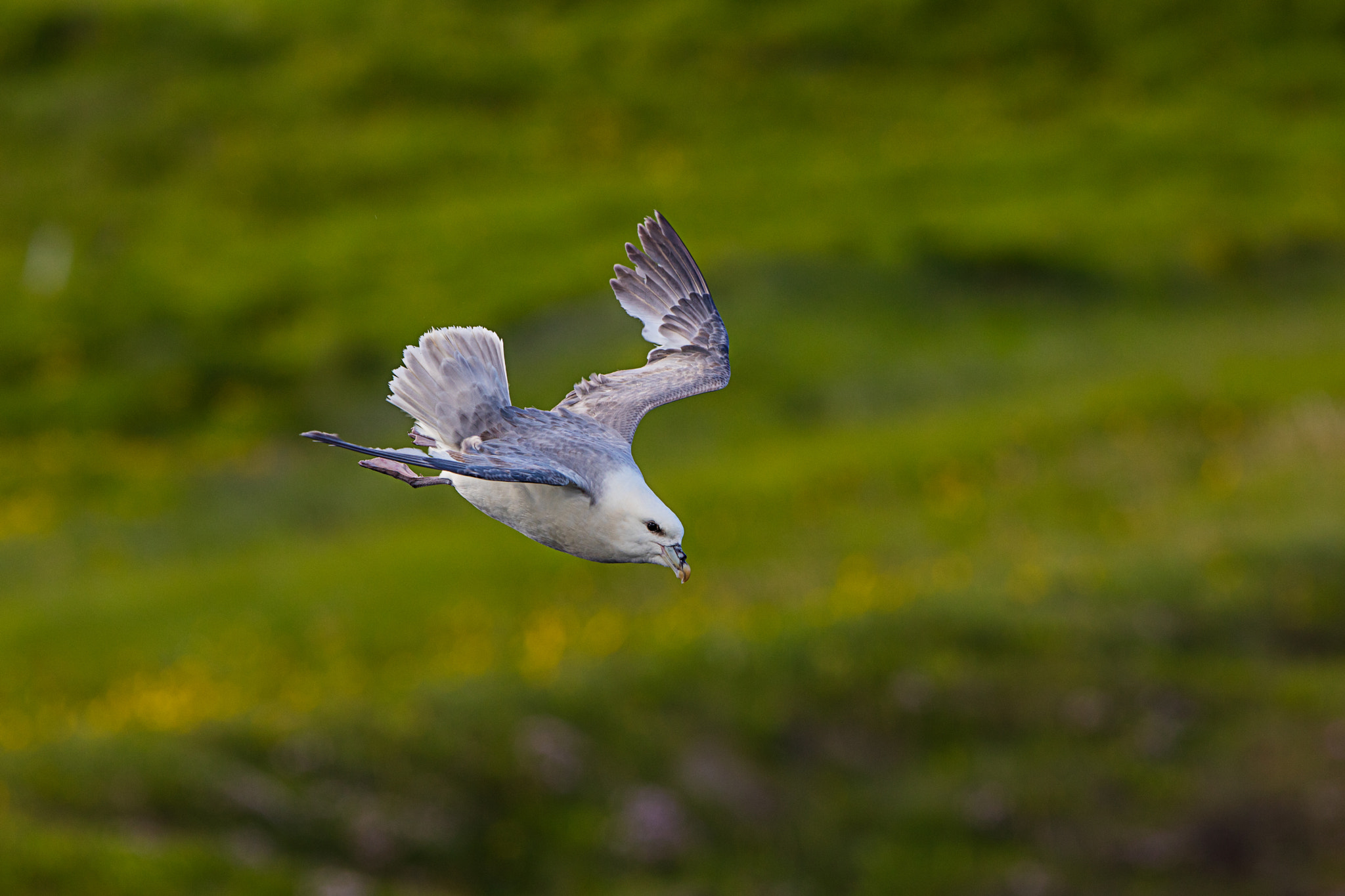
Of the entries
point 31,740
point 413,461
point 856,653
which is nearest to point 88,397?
point 31,740

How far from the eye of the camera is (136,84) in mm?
49312

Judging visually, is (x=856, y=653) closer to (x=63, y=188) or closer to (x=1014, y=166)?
(x=1014, y=166)

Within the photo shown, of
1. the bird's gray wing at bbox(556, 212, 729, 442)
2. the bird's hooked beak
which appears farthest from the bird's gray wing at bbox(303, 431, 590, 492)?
the bird's gray wing at bbox(556, 212, 729, 442)

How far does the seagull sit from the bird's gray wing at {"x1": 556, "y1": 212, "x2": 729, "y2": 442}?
0.06ft

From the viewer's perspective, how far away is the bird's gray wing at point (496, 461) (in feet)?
12.6

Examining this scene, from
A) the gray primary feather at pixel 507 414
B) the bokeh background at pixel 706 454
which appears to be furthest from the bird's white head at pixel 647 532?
the bokeh background at pixel 706 454

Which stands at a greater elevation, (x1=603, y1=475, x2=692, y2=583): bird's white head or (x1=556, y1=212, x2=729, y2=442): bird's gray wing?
(x1=556, y1=212, x2=729, y2=442): bird's gray wing

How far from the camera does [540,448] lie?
4.63 meters

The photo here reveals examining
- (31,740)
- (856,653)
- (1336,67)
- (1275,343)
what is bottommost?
(31,740)

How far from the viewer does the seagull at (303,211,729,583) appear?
13.4 feet

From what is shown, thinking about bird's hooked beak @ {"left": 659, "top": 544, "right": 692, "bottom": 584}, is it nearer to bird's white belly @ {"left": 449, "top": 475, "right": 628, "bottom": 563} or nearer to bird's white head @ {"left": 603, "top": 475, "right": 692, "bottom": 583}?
bird's white head @ {"left": 603, "top": 475, "right": 692, "bottom": 583}

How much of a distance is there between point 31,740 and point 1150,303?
2847 centimetres

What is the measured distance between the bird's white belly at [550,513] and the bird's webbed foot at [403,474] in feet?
0.27

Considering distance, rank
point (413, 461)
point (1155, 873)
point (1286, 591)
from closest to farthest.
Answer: point (413, 461) < point (1155, 873) < point (1286, 591)
